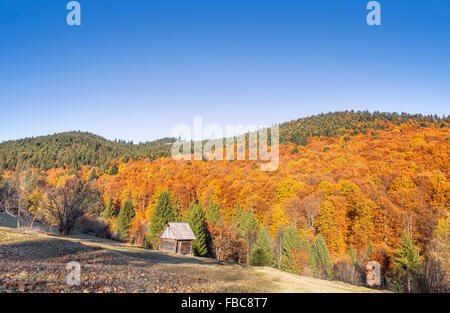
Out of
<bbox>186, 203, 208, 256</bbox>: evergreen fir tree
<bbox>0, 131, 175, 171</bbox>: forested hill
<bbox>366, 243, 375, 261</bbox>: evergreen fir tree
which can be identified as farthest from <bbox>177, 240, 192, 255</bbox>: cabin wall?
<bbox>0, 131, 175, 171</bbox>: forested hill

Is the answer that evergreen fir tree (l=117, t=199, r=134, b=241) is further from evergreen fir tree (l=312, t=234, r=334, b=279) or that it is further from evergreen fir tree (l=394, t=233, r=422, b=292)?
evergreen fir tree (l=394, t=233, r=422, b=292)

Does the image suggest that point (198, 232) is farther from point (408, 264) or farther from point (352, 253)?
point (408, 264)

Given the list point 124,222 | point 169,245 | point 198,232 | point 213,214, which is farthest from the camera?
point 124,222

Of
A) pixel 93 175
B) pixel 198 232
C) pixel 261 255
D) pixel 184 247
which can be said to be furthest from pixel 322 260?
pixel 93 175

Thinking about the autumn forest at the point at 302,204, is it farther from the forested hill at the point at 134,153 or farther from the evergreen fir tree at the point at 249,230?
the forested hill at the point at 134,153

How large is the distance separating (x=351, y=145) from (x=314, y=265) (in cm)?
6832

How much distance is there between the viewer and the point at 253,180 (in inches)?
3132

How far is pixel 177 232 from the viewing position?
4216 centimetres

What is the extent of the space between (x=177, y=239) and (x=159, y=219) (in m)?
19.0

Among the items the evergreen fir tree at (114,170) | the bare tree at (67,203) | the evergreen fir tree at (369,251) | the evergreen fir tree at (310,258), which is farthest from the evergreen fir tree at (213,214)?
the evergreen fir tree at (114,170)

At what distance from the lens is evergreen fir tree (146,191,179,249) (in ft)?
186
